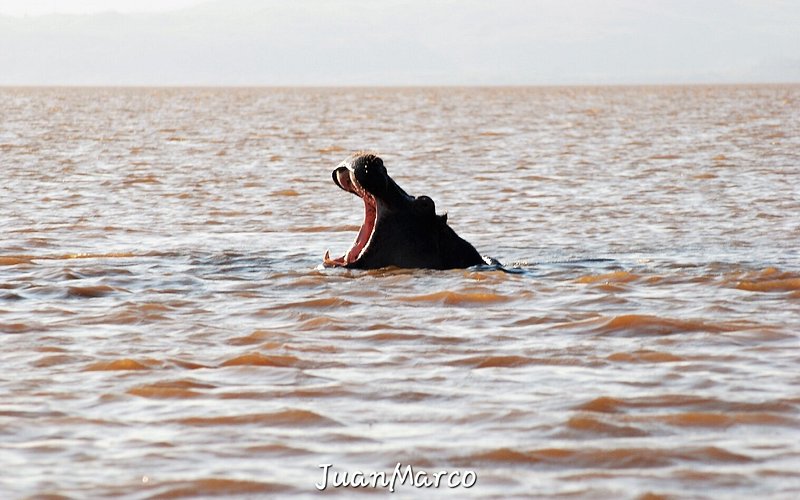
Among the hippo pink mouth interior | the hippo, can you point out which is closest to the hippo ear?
the hippo

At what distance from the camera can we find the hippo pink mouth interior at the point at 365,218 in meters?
11.4

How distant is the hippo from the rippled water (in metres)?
0.18

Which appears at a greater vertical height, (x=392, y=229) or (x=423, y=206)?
(x=423, y=206)

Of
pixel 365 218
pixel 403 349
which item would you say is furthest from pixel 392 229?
pixel 403 349

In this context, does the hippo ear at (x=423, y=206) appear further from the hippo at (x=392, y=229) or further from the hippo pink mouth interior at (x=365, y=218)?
the hippo pink mouth interior at (x=365, y=218)

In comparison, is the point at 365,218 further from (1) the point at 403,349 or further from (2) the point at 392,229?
(1) the point at 403,349

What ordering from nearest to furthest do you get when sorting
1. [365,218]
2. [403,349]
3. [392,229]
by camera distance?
[403,349] → [392,229] → [365,218]

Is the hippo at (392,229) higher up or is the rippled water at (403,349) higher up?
the hippo at (392,229)

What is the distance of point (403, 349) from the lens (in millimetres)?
8883

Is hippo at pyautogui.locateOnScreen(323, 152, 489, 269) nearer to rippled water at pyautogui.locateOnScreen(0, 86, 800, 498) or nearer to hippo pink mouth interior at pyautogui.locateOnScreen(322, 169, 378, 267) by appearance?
hippo pink mouth interior at pyautogui.locateOnScreen(322, 169, 378, 267)

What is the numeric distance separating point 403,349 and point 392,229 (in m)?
2.92

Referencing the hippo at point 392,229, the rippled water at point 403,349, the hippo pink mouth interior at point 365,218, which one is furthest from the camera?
the hippo pink mouth interior at point 365,218

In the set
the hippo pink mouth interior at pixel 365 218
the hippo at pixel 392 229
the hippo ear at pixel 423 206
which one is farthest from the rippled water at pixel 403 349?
the hippo ear at pixel 423 206

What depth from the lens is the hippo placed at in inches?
444
